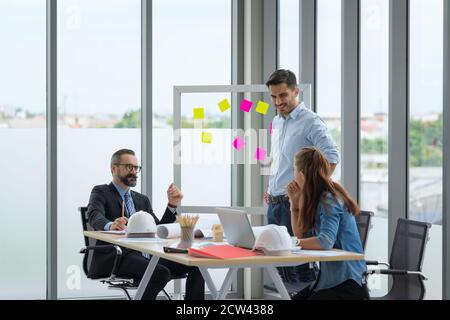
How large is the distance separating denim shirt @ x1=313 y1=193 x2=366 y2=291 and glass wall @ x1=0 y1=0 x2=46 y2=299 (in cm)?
350

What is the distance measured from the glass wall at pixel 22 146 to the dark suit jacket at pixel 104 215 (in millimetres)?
1725

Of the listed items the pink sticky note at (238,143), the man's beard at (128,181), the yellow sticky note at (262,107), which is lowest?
the man's beard at (128,181)

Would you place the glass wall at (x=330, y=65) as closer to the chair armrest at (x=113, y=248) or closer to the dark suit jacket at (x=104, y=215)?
the dark suit jacket at (x=104, y=215)

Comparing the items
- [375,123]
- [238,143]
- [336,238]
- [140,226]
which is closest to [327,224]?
[336,238]

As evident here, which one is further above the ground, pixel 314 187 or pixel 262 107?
pixel 262 107

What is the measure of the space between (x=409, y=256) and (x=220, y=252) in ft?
3.78

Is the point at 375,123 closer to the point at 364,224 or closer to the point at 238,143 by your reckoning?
the point at 364,224

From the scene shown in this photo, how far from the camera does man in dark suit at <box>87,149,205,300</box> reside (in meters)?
4.71

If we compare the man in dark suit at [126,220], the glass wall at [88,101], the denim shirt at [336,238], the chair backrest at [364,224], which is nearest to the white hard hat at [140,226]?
the man in dark suit at [126,220]

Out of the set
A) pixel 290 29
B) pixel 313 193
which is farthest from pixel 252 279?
pixel 313 193

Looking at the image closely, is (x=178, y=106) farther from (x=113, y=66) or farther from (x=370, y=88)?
(x=370, y=88)

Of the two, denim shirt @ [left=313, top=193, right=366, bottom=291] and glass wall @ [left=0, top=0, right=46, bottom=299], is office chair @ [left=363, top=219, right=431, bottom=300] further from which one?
glass wall @ [left=0, top=0, right=46, bottom=299]

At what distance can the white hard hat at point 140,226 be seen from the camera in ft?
14.3

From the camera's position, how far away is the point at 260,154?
6.40 meters
